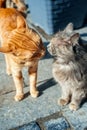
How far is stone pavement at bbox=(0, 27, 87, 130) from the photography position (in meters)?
2.61

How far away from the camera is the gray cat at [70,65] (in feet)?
7.53

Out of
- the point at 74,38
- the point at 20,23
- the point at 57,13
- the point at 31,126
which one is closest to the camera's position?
the point at 74,38

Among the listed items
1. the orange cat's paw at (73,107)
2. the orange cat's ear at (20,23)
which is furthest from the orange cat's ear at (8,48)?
the orange cat's paw at (73,107)

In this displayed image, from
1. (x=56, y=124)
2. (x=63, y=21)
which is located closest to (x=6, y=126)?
(x=56, y=124)

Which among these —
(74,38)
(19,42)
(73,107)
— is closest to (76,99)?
(73,107)

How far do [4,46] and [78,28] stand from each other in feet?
6.73

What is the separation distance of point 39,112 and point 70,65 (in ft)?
1.95

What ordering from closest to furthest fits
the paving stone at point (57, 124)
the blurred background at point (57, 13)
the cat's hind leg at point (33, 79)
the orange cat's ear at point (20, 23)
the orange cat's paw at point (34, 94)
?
the orange cat's ear at point (20, 23) → the paving stone at point (57, 124) → the cat's hind leg at point (33, 79) → the orange cat's paw at point (34, 94) → the blurred background at point (57, 13)

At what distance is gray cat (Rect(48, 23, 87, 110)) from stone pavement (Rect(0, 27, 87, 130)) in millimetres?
100

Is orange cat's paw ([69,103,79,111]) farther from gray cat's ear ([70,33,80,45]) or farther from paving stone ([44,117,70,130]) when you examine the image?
gray cat's ear ([70,33,80,45])

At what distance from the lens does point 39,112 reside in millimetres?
2746

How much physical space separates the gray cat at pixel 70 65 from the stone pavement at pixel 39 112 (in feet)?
0.33

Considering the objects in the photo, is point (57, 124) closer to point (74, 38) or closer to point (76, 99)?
point (76, 99)

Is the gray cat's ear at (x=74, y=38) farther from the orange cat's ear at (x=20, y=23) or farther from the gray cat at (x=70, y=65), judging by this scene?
the orange cat's ear at (x=20, y=23)
